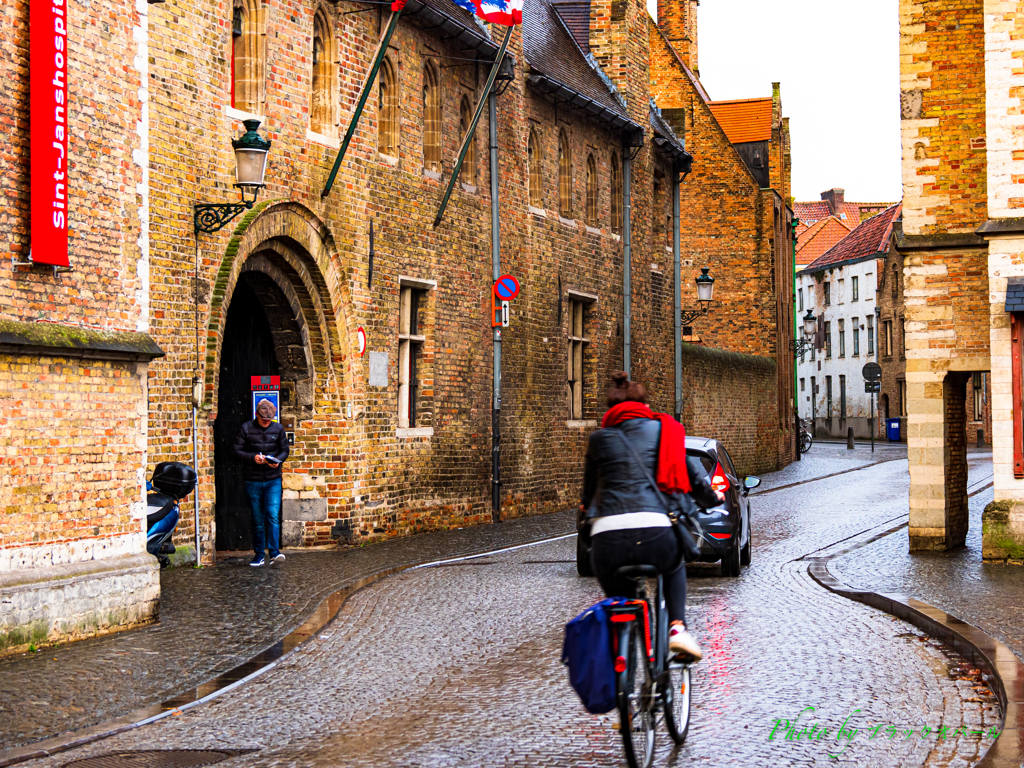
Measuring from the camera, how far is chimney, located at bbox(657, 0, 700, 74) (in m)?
48.6

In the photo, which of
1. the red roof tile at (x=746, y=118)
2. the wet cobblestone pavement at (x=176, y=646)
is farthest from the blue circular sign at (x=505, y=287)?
the red roof tile at (x=746, y=118)

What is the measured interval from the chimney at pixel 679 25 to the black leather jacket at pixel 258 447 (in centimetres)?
3572

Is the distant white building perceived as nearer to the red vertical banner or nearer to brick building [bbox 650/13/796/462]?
brick building [bbox 650/13/796/462]

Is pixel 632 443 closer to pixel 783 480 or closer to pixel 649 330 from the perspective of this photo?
pixel 649 330

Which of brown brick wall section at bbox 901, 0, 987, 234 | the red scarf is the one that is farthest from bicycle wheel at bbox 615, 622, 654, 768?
brown brick wall section at bbox 901, 0, 987, 234

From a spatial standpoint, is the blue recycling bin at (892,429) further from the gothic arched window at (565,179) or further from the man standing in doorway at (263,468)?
the man standing in doorway at (263,468)

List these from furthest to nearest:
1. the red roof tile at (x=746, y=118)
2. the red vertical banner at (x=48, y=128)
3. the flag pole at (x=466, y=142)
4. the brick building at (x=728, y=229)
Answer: the red roof tile at (x=746, y=118), the brick building at (x=728, y=229), the flag pole at (x=466, y=142), the red vertical banner at (x=48, y=128)

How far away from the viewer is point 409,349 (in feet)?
66.6

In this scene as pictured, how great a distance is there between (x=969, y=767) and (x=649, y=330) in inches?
972

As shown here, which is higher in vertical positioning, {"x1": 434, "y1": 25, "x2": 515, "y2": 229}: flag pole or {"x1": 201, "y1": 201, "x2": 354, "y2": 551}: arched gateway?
{"x1": 434, "y1": 25, "x2": 515, "y2": 229}: flag pole

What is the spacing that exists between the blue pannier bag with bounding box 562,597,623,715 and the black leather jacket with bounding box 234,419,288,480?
9.84 m

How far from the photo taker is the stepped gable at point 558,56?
2588 centimetres

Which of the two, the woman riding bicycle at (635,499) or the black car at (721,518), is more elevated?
the woman riding bicycle at (635,499)

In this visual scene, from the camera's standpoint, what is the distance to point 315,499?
700 inches
